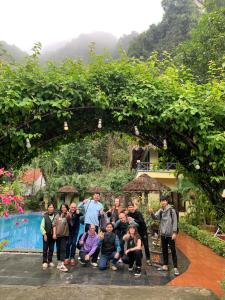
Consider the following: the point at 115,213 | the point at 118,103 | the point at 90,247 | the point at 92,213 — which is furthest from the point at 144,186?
the point at 118,103

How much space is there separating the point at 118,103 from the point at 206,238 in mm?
6949

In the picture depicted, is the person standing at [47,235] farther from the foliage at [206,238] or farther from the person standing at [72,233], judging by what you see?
the foliage at [206,238]

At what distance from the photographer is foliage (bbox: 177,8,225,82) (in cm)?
1471

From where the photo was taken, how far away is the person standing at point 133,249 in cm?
643

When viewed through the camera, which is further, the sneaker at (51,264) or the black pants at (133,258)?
the sneaker at (51,264)

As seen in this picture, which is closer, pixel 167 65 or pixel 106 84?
pixel 106 84

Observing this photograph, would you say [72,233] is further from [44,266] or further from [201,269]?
[201,269]

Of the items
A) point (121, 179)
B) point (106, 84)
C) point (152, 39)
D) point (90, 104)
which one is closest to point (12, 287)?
point (90, 104)

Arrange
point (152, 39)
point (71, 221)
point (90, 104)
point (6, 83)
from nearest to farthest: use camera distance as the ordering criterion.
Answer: point (6, 83), point (90, 104), point (71, 221), point (152, 39)

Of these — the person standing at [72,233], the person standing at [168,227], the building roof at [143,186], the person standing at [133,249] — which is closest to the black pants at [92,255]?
the person standing at [72,233]

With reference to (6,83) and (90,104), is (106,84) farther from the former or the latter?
(6,83)

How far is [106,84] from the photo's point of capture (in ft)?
15.7

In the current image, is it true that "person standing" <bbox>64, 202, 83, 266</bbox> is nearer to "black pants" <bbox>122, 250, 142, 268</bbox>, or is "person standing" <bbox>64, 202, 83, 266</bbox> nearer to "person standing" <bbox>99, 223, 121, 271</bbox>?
"person standing" <bbox>99, 223, 121, 271</bbox>

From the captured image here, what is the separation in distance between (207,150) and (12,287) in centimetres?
367
